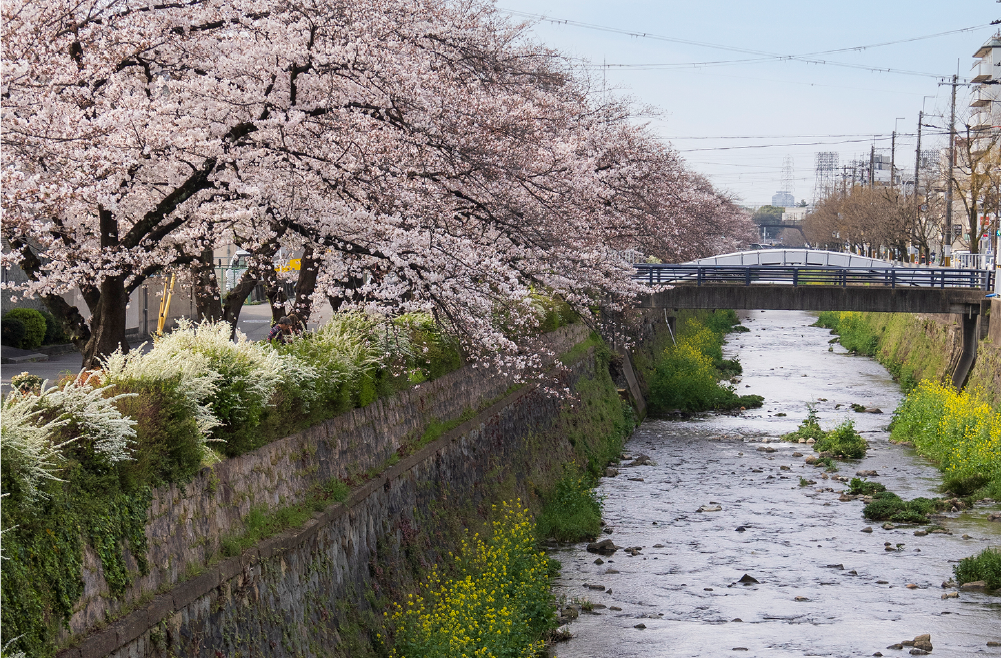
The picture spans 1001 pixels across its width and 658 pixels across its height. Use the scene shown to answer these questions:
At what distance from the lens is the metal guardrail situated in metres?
36.7

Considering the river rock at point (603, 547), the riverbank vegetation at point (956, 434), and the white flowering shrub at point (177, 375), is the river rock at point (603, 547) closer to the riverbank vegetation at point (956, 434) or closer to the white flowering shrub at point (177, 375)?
the riverbank vegetation at point (956, 434)

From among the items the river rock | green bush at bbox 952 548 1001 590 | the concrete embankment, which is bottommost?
the river rock

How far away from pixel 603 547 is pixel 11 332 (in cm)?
1746

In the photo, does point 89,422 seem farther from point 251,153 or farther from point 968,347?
point 968,347

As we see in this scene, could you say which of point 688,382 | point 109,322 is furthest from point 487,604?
point 688,382

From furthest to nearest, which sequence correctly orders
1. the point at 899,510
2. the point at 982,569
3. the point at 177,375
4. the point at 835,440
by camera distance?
the point at 835,440 < the point at 899,510 < the point at 982,569 < the point at 177,375

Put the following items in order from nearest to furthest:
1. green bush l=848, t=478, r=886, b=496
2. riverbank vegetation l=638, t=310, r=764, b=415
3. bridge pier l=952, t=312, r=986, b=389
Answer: green bush l=848, t=478, r=886, b=496, bridge pier l=952, t=312, r=986, b=389, riverbank vegetation l=638, t=310, r=764, b=415

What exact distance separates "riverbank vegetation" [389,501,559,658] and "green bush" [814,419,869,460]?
14842 millimetres

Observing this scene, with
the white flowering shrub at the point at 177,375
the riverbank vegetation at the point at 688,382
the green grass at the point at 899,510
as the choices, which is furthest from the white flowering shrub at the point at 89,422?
the riverbank vegetation at the point at 688,382

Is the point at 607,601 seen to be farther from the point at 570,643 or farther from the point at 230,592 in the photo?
the point at 230,592

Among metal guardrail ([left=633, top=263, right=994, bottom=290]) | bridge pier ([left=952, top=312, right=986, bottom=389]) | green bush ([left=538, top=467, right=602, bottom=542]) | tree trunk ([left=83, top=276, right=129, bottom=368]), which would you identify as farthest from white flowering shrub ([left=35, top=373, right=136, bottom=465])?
bridge pier ([left=952, top=312, right=986, bottom=389])

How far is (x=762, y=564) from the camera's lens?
67.5 ft

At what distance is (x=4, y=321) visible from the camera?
2894cm

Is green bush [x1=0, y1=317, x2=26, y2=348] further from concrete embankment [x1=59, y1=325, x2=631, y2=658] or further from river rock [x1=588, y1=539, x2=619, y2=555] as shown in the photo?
river rock [x1=588, y1=539, x2=619, y2=555]
